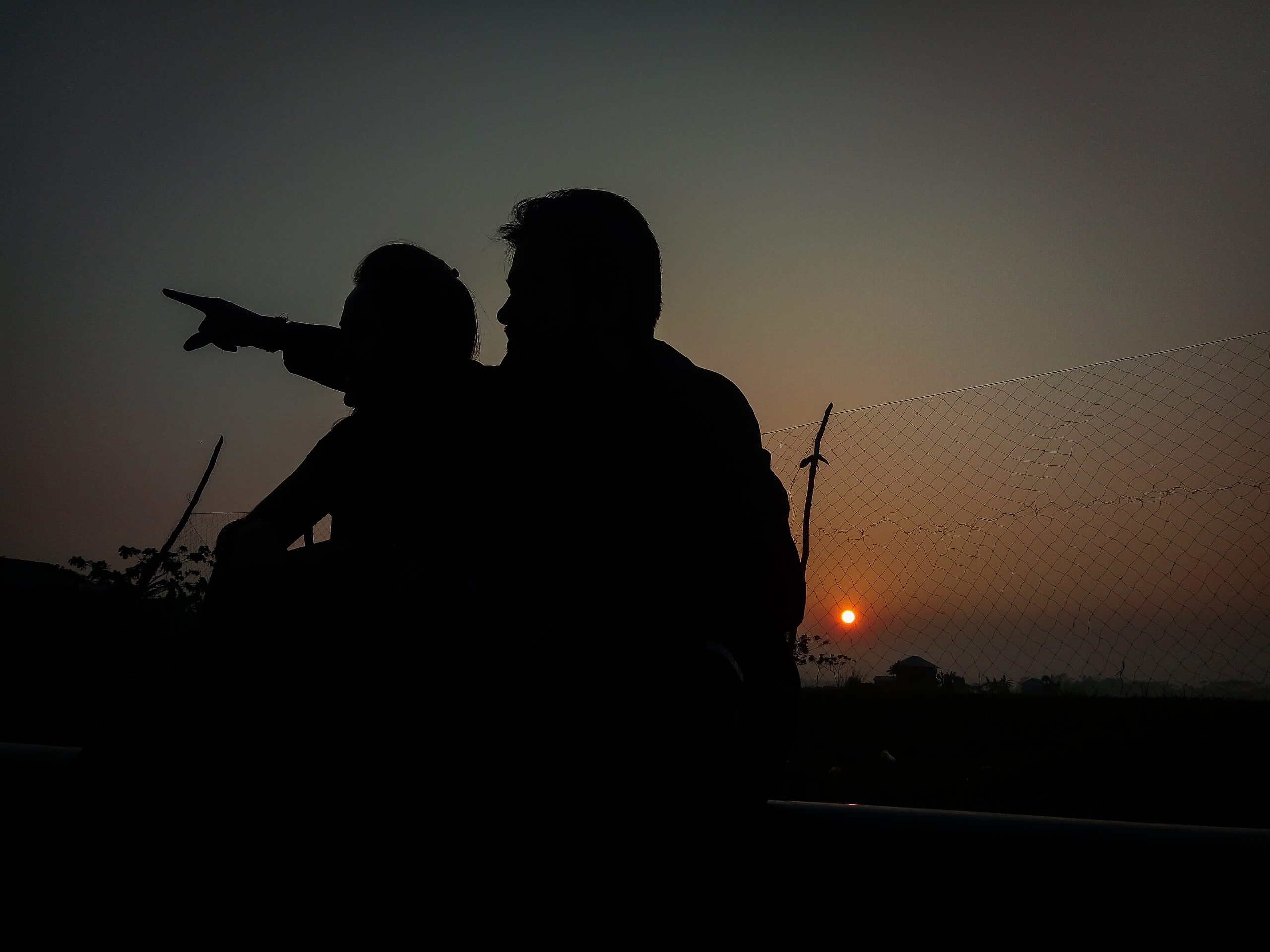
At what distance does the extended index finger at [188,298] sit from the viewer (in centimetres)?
187

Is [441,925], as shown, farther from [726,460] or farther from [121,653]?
[121,653]

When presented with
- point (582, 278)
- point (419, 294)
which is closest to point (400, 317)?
point (419, 294)

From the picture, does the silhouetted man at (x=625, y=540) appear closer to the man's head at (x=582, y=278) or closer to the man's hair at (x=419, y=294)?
the man's head at (x=582, y=278)

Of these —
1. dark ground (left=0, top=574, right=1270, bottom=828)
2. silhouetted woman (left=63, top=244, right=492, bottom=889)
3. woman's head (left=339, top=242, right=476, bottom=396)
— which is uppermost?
woman's head (left=339, top=242, right=476, bottom=396)

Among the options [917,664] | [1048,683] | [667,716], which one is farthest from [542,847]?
[917,664]

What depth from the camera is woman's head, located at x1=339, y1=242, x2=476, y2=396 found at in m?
1.63

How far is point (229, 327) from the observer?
1968 millimetres

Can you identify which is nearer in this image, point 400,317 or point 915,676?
point 400,317

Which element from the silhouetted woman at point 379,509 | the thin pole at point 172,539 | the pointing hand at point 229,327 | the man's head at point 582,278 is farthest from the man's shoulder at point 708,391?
the thin pole at point 172,539

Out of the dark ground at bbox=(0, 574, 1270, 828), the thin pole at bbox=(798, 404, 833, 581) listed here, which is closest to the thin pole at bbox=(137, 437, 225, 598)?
the dark ground at bbox=(0, 574, 1270, 828)

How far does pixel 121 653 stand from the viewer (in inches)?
305

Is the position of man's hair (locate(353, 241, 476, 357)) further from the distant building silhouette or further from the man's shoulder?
the distant building silhouette

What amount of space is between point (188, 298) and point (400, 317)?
2.09 ft

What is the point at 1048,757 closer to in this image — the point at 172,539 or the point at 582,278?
the point at 582,278
